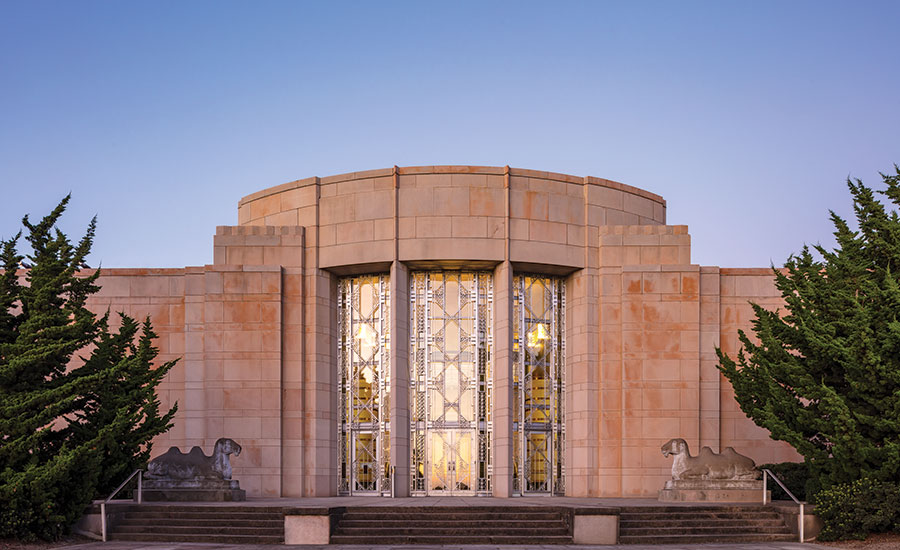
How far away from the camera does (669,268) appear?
27.4 m

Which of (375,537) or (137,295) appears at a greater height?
(137,295)

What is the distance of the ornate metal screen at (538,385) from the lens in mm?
27375

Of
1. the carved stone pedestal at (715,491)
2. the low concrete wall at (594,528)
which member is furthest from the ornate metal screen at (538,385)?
the low concrete wall at (594,528)

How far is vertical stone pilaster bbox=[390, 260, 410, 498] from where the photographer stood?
26.2m

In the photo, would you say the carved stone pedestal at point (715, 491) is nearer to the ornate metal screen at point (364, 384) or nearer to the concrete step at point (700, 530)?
the concrete step at point (700, 530)

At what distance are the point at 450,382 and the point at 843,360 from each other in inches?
477

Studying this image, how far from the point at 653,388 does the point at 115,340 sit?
15534 millimetres

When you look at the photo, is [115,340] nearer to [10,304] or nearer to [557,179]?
[10,304]

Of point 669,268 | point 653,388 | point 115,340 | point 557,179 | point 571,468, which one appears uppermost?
point 557,179

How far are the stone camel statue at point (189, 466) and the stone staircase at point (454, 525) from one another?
5417 millimetres

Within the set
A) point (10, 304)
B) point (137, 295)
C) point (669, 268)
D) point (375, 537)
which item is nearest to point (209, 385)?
point (137, 295)

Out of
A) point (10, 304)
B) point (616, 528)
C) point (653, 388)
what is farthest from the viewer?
point (653, 388)

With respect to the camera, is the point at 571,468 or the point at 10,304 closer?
the point at 10,304

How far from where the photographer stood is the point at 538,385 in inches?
1097
